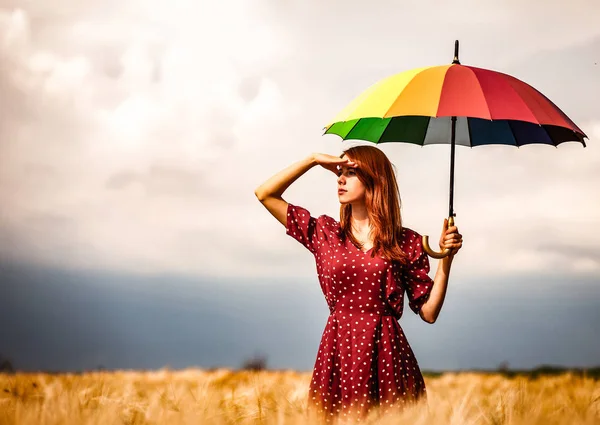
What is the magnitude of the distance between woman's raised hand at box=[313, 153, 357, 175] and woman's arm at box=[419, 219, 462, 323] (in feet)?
2.14

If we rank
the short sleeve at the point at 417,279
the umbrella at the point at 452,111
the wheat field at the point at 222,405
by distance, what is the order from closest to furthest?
the wheat field at the point at 222,405
the umbrella at the point at 452,111
the short sleeve at the point at 417,279

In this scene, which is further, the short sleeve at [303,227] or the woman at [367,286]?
the short sleeve at [303,227]

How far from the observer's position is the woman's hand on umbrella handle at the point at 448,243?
446cm

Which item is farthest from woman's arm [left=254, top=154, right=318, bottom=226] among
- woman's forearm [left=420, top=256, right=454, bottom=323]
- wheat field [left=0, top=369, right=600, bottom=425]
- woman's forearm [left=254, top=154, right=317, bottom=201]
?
wheat field [left=0, top=369, right=600, bottom=425]

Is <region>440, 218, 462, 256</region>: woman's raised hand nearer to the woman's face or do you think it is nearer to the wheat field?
the woman's face

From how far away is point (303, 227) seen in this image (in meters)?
4.70

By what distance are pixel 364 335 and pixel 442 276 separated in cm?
55

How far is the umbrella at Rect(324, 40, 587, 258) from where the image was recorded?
170 inches

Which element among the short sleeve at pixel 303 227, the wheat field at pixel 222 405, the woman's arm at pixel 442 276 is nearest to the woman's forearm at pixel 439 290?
the woman's arm at pixel 442 276

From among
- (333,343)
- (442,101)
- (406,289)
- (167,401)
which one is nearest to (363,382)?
(333,343)

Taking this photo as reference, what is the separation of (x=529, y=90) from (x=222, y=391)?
2724mm

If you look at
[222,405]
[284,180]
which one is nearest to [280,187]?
[284,180]

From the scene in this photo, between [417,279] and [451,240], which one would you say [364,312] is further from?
[451,240]

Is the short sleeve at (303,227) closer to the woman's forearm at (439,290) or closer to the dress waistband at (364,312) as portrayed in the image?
the dress waistband at (364,312)
